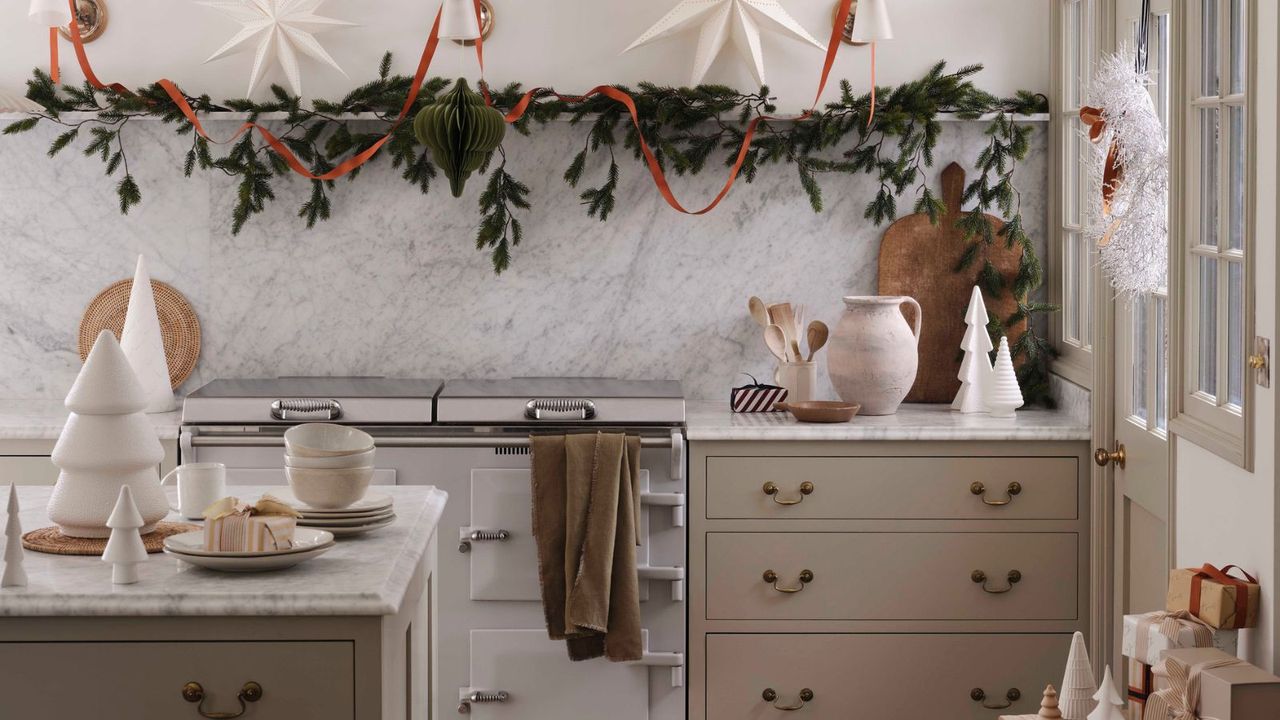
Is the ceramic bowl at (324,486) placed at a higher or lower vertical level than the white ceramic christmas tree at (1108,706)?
higher

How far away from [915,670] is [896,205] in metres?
1.38

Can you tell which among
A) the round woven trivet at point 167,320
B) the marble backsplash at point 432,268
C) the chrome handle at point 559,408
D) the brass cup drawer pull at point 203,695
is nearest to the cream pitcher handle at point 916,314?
the marble backsplash at point 432,268

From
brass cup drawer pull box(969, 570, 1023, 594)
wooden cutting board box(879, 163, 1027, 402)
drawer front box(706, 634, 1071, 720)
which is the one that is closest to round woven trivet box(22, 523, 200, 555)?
drawer front box(706, 634, 1071, 720)

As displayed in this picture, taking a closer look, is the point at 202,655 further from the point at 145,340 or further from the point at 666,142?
the point at 666,142

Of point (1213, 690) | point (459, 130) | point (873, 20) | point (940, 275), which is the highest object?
point (873, 20)

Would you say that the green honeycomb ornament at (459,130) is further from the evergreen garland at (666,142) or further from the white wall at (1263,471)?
the white wall at (1263,471)

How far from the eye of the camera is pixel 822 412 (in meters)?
3.49

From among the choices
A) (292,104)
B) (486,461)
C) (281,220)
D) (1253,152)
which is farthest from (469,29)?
(1253,152)

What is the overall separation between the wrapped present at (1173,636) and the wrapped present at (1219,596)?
0.02 meters

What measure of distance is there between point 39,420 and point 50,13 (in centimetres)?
111

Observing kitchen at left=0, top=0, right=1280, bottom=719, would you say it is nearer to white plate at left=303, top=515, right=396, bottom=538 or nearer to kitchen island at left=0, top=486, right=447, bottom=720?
white plate at left=303, top=515, right=396, bottom=538

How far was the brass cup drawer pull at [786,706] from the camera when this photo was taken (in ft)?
11.5

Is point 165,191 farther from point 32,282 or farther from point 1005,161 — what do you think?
point 1005,161

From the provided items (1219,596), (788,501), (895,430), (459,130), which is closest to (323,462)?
(459,130)
